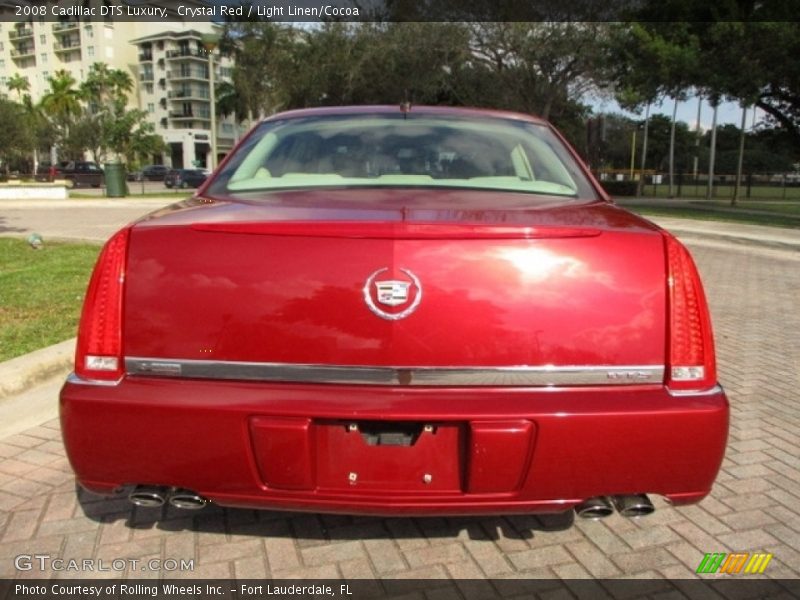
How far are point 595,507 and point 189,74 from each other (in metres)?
96.5

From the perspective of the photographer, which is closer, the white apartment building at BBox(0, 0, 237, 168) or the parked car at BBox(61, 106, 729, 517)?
the parked car at BBox(61, 106, 729, 517)

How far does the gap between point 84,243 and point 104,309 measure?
30.8ft

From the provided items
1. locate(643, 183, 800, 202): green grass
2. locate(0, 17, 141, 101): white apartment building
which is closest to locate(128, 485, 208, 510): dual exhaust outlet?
locate(643, 183, 800, 202): green grass

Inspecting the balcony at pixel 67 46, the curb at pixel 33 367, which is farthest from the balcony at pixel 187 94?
the curb at pixel 33 367

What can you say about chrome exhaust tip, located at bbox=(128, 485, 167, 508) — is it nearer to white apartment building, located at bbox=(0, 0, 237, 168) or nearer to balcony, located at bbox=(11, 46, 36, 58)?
white apartment building, located at bbox=(0, 0, 237, 168)

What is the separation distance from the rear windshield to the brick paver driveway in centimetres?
133

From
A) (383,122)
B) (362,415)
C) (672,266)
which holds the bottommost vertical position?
(362,415)

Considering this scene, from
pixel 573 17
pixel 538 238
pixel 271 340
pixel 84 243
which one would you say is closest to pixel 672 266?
pixel 538 238

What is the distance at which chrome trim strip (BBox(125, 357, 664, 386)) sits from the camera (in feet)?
6.34

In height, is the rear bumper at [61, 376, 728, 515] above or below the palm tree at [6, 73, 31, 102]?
below

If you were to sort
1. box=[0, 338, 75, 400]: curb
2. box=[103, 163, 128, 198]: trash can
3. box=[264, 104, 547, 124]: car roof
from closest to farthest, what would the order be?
box=[264, 104, 547, 124]: car roof, box=[0, 338, 75, 400]: curb, box=[103, 163, 128, 198]: trash can

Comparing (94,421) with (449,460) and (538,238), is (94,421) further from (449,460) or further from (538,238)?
(538,238)

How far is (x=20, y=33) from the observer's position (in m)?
96.9

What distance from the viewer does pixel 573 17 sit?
26.7 m
